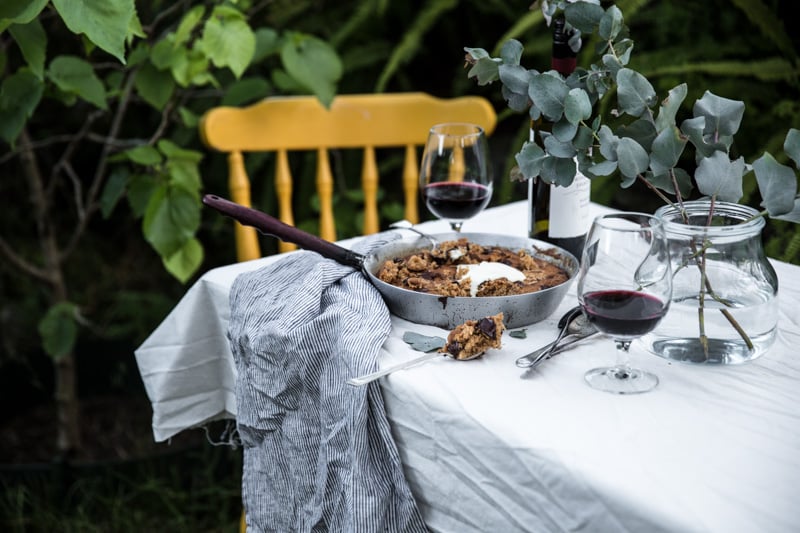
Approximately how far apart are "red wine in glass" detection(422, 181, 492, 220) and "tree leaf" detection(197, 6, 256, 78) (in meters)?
0.61

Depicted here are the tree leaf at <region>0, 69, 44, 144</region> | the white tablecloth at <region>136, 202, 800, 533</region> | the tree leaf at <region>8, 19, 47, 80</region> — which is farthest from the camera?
the tree leaf at <region>0, 69, 44, 144</region>

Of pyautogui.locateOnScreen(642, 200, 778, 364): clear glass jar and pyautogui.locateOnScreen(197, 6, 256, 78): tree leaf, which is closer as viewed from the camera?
pyautogui.locateOnScreen(642, 200, 778, 364): clear glass jar

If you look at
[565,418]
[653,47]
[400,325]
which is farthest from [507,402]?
[653,47]

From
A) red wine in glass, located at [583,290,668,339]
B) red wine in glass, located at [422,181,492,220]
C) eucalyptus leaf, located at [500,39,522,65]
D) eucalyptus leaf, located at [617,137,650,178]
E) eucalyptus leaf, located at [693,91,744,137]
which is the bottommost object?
red wine in glass, located at [583,290,668,339]

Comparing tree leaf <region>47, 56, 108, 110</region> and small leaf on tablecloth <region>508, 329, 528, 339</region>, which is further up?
tree leaf <region>47, 56, 108, 110</region>

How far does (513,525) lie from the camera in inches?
32.9

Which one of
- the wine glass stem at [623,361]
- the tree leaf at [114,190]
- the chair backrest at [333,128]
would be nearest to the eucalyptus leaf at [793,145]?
the wine glass stem at [623,361]

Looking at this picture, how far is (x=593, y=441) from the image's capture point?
80 centimetres

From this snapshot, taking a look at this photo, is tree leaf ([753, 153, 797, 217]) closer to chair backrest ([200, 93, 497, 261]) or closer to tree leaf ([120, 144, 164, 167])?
chair backrest ([200, 93, 497, 261])

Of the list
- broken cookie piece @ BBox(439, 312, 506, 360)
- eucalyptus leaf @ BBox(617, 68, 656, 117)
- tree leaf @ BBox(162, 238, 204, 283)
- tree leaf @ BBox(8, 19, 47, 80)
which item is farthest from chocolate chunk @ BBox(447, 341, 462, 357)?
tree leaf @ BBox(162, 238, 204, 283)

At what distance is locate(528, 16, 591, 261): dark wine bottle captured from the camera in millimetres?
1154

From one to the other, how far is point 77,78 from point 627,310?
4.16ft

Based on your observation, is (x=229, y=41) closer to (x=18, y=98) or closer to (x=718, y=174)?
(x=18, y=98)

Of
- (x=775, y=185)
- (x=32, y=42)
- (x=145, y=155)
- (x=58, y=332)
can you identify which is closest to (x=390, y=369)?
(x=775, y=185)
